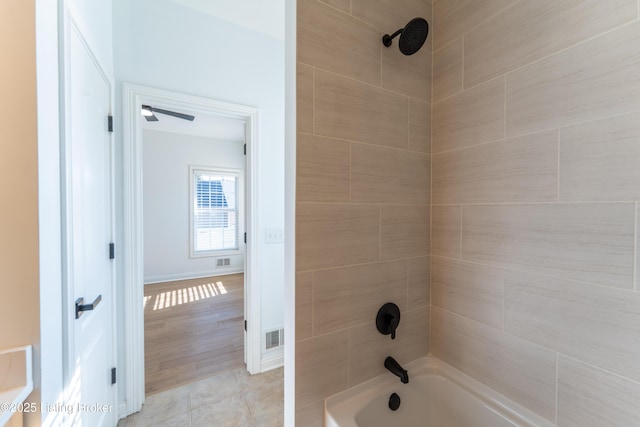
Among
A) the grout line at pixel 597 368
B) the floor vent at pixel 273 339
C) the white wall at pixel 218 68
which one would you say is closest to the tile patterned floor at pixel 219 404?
the floor vent at pixel 273 339

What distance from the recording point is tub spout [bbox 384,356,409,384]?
109 centimetres

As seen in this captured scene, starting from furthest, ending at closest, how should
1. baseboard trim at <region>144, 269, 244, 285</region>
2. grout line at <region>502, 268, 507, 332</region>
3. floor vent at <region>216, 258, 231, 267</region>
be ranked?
floor vent at <region>216, 258, 231, 267</region>, baseboard trim at <region>144, 269, 244, 285</region>, grout line at <region>502, 268, 507, 332</region>

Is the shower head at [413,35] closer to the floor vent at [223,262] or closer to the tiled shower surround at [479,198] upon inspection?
the tiled shower surround at [479,198]

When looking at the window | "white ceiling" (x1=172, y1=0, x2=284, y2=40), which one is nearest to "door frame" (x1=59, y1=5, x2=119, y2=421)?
"white ceiling" (x1=172, y1=0, x2=284, y2=40)

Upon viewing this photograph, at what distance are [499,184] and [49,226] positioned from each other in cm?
173

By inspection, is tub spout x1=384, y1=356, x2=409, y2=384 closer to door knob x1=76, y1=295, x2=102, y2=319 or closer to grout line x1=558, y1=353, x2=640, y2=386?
grout line x1=558, y1=353, x2=640, y2=386

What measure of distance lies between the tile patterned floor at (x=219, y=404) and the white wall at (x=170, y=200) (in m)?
3.35

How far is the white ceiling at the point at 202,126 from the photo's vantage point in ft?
13.1

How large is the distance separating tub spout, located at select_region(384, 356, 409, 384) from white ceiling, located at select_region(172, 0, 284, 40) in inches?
98.9

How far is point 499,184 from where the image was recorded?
105 cm

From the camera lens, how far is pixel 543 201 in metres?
0.92

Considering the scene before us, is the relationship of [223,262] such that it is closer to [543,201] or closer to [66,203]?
[66,203]

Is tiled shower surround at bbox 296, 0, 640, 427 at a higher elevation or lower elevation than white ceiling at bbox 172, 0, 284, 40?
lower

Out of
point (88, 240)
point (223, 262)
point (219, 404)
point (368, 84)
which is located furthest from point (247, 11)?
point (223, 262)
